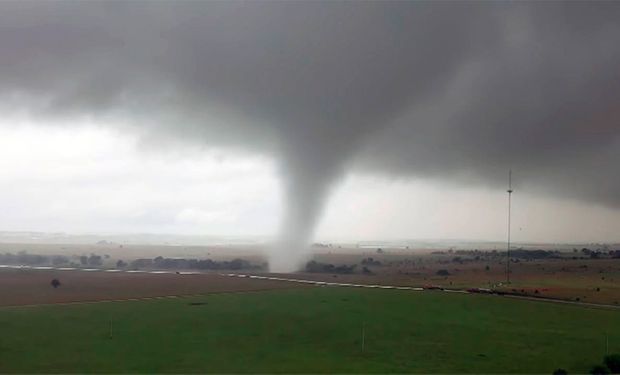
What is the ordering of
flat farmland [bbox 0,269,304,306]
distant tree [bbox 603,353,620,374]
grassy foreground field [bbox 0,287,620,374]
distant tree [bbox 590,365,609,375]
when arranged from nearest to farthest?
1. distant tree [bbox 590,365,609,375]
2. distant tree [bbox 603,353,620,374]
3. grassy foreground field [bbox 0,287,620,374]
4. flat farmland [bbox 0,269,304,306]

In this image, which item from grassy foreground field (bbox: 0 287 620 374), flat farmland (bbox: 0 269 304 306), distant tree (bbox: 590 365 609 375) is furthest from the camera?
flat farmland (bbox: 0 269 304 306)

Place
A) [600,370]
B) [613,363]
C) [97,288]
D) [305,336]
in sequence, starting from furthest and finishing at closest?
[97,288] → [305,336] → [613,363] → [600,370]

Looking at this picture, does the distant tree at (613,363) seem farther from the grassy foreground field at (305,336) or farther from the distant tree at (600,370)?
the grassy foreground field at (305,336)

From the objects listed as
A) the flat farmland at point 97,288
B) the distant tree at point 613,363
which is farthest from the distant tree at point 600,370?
the flat farmland at point 97,288

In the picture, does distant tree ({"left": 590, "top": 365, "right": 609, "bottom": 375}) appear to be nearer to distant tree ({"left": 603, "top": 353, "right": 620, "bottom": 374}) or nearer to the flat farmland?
distant tree ({"left": 603, "top": 353, "right": 620, "bottom": 374})

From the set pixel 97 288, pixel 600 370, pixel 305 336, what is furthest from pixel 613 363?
pixel 97 288

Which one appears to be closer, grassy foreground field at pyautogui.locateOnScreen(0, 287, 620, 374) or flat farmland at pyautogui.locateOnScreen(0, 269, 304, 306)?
grassy foreground field at pyautogui.locateOnScreen(0, 287, 620, 374)

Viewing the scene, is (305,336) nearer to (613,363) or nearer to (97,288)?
(613,363)

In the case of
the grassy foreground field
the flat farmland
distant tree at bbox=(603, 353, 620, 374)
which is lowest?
the flat farmland

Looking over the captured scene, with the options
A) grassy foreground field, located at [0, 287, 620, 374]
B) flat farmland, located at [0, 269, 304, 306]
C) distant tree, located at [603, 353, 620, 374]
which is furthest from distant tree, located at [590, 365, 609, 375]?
flat farmland, located at [0, 269, 304, 306]
